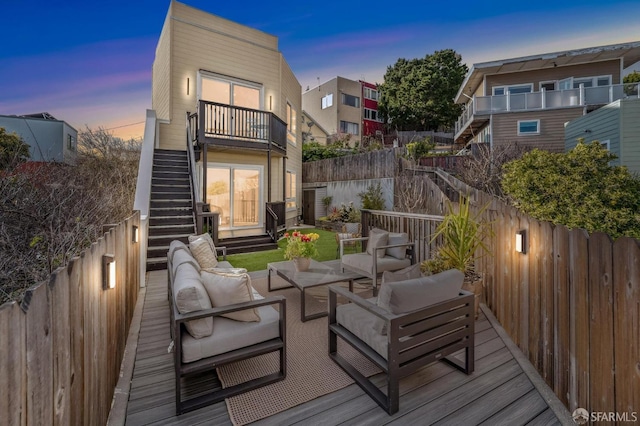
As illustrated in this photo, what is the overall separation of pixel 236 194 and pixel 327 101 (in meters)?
19.3

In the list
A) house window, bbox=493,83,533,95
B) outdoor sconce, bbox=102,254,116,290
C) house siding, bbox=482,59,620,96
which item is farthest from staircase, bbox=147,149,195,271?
house window, bbox=493,83,533,95

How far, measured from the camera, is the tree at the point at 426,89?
1079 inches

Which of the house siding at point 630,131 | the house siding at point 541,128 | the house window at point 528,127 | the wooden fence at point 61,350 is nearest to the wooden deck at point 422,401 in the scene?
the wooden fence at point 61,350

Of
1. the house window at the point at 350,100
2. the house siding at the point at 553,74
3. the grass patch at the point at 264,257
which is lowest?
the grass patch at the point at 264,257

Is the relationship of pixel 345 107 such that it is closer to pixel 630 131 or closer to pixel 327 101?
pixel 327 101

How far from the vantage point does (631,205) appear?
660 cm

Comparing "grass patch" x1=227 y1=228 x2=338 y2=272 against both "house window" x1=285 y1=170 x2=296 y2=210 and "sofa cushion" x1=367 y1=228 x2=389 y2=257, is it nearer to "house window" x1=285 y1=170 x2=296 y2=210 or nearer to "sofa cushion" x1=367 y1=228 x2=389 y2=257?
"sofa cushion" x1=367 y1=228 x2=389 y2=257


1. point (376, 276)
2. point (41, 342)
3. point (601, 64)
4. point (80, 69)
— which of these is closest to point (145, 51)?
point (80, 69)

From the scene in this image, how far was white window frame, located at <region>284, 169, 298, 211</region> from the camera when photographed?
1302 cm

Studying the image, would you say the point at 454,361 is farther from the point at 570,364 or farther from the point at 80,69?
the point at 80,69

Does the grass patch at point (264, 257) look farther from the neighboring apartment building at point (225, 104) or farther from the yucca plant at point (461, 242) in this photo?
the yucca plant at point (461, 242)

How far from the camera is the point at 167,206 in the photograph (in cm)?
801

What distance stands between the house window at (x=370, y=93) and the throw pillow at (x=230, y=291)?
28.8 metres

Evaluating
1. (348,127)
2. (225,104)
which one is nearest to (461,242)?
(225,104)
